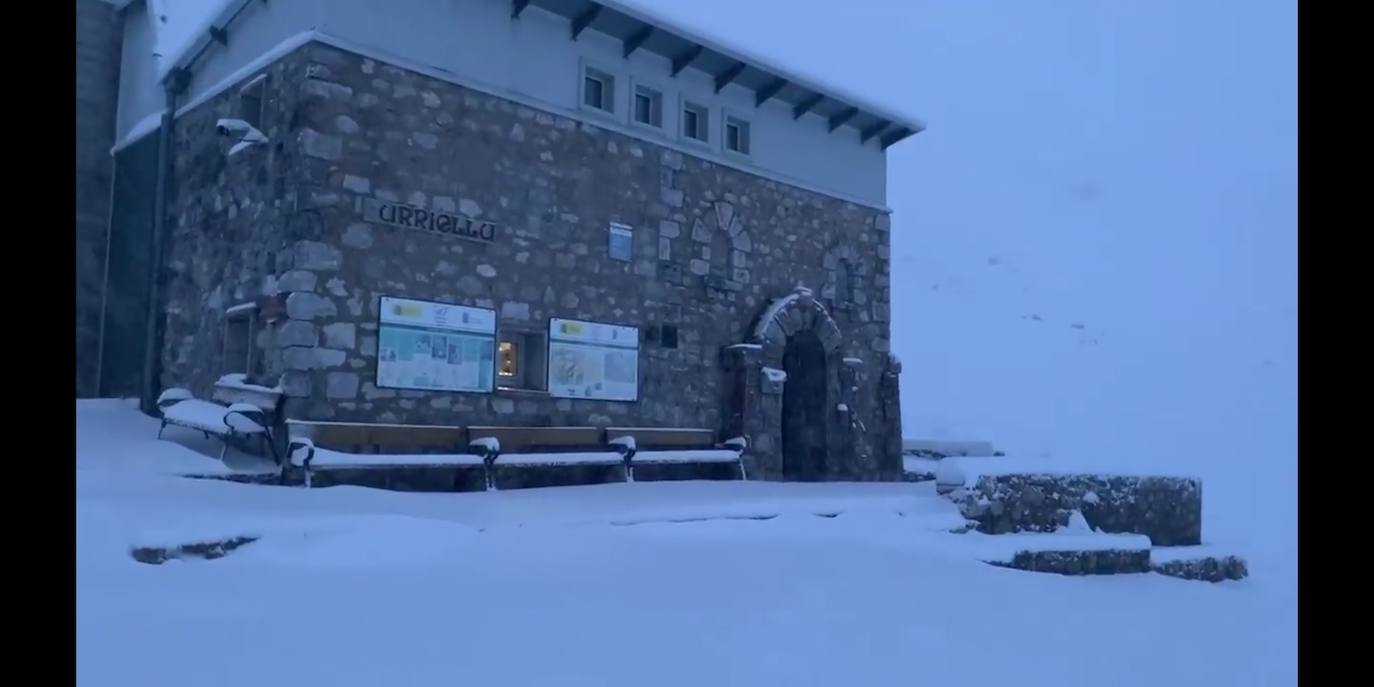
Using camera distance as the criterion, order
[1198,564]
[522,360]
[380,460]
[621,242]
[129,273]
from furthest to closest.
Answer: [129,273] → [621,242] → [522,360] → [1198,564] → [380,460]

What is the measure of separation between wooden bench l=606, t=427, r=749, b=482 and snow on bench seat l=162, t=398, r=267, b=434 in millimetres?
3569

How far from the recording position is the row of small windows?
11359 mm

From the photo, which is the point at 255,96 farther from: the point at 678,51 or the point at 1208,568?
the point at 1208,568

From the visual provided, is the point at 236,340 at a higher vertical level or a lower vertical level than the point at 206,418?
higher

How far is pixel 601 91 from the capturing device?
11469 mm

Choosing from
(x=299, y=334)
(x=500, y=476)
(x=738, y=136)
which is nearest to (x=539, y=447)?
(x=500, y=476)

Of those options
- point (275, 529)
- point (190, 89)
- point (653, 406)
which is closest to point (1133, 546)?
point (653, 406)

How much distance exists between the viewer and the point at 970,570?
682cm

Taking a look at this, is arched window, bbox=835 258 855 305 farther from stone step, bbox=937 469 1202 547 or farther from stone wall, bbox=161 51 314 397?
stone wall, bbox=161 51 314 397

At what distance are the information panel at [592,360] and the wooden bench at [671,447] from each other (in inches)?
16.4

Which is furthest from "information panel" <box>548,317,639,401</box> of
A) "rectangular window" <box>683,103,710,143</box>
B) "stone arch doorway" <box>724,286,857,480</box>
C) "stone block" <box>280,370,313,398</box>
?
"rectangular window" <box>683,103,710,143</box>

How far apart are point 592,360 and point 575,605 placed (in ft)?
20.3
